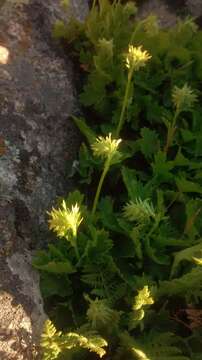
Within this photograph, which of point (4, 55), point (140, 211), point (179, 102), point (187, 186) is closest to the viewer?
point (140, 211)

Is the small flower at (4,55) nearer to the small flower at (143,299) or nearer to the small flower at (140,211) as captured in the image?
the small flower at (140,211)

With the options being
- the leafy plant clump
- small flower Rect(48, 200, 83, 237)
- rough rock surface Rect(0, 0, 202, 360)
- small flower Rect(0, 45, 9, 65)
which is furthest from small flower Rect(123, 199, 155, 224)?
small flower Rect(0, 45, 9, 65)

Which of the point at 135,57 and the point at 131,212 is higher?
the point at 135,57

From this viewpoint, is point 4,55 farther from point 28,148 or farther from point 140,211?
point 140,211

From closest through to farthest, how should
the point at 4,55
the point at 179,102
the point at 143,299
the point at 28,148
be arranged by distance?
the point at 143,299 < the point at 179,102 < the point at 28,148 < the point at 4,55

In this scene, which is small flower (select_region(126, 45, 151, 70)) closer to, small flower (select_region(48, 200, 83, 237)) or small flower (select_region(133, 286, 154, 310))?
small flower (select_region(48, 200, 83, 237))

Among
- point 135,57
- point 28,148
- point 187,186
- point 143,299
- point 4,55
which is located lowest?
point 143,299

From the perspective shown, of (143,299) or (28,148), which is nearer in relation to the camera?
(143,299)

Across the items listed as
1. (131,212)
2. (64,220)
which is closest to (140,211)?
(131,212)
